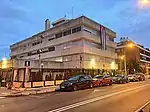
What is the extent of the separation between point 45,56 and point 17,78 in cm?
2199

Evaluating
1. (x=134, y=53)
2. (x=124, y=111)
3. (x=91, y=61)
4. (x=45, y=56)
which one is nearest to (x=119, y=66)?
(x=91, y=61)

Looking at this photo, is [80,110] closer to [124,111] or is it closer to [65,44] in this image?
[124,111]

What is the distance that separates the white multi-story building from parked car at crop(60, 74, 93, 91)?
11.0 m

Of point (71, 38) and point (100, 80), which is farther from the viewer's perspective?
point (71, 38)

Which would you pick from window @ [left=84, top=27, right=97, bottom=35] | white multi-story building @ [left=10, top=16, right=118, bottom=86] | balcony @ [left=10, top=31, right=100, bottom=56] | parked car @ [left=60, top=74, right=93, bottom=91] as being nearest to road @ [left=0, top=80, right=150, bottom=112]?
parked car @ [left=60, top=74, right=93, bottom=91]

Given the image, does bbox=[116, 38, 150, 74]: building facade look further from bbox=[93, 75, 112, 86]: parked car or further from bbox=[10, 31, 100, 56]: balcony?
bbox=[93, 75, 112, 86]: parked car

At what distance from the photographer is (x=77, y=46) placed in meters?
38.7

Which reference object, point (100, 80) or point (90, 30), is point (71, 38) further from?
point (100, 80)

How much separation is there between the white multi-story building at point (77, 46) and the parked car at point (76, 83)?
36.0 ft

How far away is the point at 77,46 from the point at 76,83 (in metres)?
18.7

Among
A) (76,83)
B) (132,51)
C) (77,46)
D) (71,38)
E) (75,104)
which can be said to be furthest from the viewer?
(132,51)

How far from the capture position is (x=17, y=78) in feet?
80.1

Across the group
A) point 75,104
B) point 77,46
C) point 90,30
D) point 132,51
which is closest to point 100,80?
point 77,46

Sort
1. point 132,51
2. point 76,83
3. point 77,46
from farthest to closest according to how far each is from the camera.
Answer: point 132,51 < point 77,46 < point 76,83
